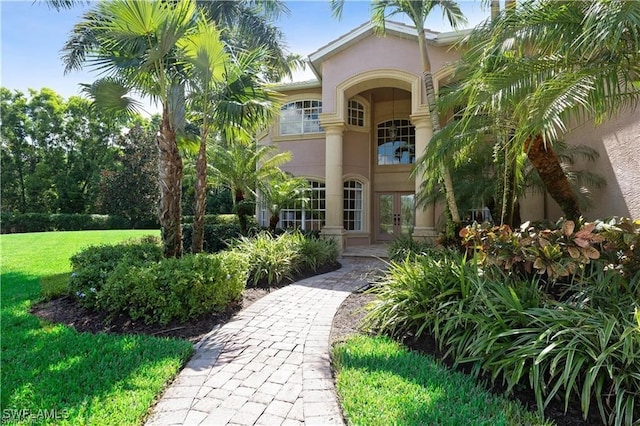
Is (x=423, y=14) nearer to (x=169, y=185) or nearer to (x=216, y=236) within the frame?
(x=169, y=185)

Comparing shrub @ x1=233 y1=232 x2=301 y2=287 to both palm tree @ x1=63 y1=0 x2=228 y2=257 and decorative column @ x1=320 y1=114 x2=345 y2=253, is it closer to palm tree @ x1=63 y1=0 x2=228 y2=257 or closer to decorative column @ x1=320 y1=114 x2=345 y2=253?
palm tree @ x1=63 y1=0 x2=228 y2=257

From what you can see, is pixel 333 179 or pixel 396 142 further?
pixel 396 142

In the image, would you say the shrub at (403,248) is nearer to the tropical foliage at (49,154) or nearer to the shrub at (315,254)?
the shrub at (315,254)

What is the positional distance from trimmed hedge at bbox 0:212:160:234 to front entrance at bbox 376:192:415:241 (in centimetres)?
1841

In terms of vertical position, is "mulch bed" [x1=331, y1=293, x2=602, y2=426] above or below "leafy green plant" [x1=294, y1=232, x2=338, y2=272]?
below

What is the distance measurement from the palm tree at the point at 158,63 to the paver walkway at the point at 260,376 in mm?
3123

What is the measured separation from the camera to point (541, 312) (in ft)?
13.3

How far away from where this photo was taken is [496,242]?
16.5 ft

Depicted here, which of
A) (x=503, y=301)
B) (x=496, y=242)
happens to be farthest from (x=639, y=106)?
(x=503, y=301)

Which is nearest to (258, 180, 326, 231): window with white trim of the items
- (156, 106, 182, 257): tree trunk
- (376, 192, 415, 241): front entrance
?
(376, 192, 415, 241): front entrance

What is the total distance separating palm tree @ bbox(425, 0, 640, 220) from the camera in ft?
14.0

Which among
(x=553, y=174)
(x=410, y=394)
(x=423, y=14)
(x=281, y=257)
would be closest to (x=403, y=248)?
(x=281, y=257)

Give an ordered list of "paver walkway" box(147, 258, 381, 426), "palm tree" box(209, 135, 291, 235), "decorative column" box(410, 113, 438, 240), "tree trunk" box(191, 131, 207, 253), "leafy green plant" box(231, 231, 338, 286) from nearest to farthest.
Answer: "paver walkway" box(147, 258, 381, 426), "tree trunk" box(191, 131, 207, 253), "leafy green plant" box(231, 231, 338, 286), "decorative column" box(410, 113, 438, 240), "palm tree" box(209, 135, 291, 235)

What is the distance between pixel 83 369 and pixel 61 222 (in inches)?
1055
